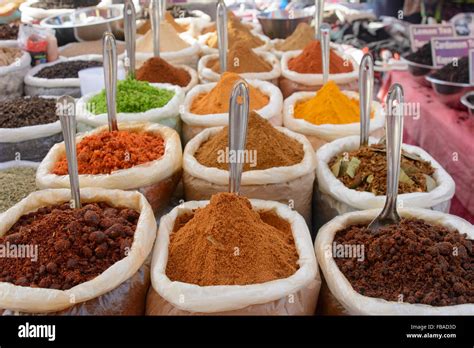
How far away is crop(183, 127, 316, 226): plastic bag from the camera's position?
1254mm

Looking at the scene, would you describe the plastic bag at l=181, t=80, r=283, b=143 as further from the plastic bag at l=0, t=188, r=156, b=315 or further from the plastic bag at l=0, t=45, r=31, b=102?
the plastic bag at l=0, t=45, r=31, b=102

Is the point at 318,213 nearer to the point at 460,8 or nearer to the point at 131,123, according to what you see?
the point at 131,123

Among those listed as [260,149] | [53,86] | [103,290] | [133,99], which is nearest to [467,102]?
[260,149]

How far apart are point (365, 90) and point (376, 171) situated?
228 mm

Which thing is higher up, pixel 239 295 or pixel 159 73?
pixel 159 73

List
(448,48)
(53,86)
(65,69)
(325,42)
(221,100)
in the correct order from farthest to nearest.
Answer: (65,69), (53,86), (448,48), (325,42), (221,100)

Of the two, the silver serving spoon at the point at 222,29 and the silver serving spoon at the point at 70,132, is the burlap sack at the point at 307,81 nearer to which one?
the silver serving spoon at the point at 222,29

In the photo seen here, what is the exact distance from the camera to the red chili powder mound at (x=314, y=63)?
6.58 feet

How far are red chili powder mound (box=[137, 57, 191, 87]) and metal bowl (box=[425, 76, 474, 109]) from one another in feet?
A: 2.94

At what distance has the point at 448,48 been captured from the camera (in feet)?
6.17

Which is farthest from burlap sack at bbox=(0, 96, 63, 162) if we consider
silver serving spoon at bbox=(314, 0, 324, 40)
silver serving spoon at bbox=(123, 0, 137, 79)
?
silver serving spoon at bbox=(314, 0, 324, 40)

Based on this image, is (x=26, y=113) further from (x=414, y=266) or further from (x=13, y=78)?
(x=414, y=266)
